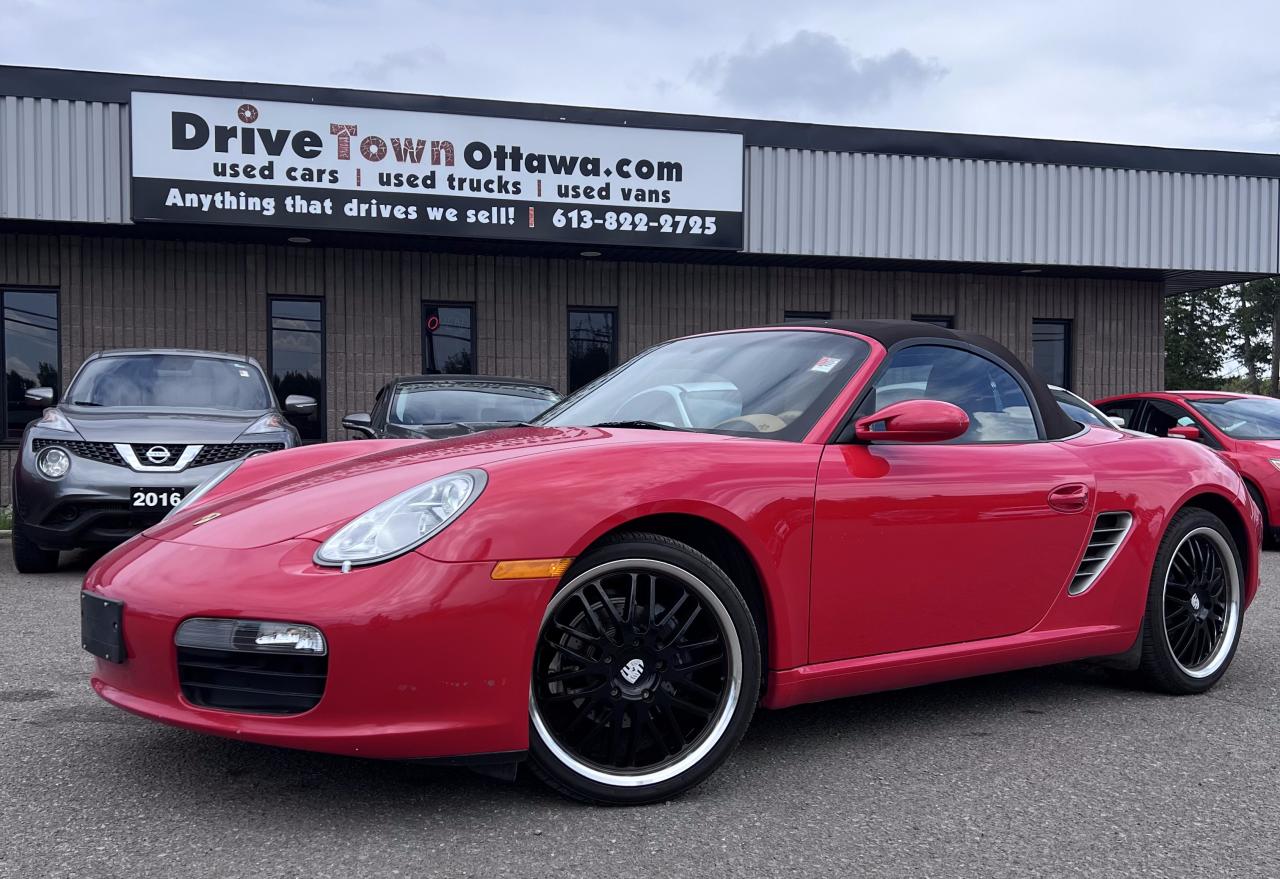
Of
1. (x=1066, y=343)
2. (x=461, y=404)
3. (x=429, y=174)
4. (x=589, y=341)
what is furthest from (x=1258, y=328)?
(x=461, y=404)

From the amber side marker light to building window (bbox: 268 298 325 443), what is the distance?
11306mm

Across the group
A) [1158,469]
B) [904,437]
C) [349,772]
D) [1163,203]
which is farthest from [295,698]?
[1163,203]

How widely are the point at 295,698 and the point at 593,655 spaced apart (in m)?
0.70

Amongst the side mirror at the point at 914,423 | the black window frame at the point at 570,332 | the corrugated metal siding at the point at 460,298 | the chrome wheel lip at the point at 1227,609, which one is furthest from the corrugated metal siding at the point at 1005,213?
the side mirror at the point at 914,423

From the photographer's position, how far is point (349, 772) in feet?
9.89

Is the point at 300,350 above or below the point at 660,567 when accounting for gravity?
above

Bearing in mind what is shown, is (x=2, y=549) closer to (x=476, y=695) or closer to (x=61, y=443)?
(x=61, y=443)

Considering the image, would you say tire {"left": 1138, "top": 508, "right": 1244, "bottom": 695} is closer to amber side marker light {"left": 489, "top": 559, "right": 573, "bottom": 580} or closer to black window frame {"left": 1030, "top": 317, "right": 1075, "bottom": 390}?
amber side marker light {"left": 489, "top": 559, "right": 573, "bottom": 580}

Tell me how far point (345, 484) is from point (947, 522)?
1731mm

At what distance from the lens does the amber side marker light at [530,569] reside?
2.59 meters

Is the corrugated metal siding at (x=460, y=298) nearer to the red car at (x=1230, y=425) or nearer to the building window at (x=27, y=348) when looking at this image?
the building window at (x=27, y=348)

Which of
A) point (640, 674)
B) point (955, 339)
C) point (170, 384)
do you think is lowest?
point (640, 674)

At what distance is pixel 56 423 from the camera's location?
708 centimetres

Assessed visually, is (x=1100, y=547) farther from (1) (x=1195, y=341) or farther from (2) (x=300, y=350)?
(1) (x=1195, y=341)
